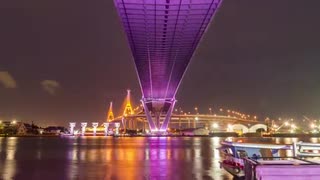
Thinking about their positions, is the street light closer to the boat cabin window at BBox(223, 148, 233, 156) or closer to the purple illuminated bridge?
the purple illuminated bridge

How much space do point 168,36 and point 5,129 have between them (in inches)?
5639

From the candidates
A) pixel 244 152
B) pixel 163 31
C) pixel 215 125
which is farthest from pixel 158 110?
pixel 244 152

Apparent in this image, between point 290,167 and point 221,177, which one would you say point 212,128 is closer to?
point 221,177

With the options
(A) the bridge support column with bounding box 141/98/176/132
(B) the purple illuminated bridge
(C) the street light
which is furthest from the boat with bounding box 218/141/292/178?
(C) the street light

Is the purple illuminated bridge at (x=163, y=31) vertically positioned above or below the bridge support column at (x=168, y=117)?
above

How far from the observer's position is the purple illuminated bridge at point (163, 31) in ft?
151

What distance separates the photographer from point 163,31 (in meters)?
58.5

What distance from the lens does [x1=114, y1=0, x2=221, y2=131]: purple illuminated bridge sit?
151 ft

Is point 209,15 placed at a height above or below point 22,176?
above

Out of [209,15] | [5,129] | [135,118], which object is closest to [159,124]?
[135,118]

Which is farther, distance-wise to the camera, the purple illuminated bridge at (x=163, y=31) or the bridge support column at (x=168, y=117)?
the bridge support column at (x=168, y=117)

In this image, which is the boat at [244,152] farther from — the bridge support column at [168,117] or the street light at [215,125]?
the street light at [215,125]

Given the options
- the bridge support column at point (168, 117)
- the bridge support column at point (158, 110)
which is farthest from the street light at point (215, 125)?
the bridge support column at point (168, 117)

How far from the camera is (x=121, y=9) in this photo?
1820 inches
